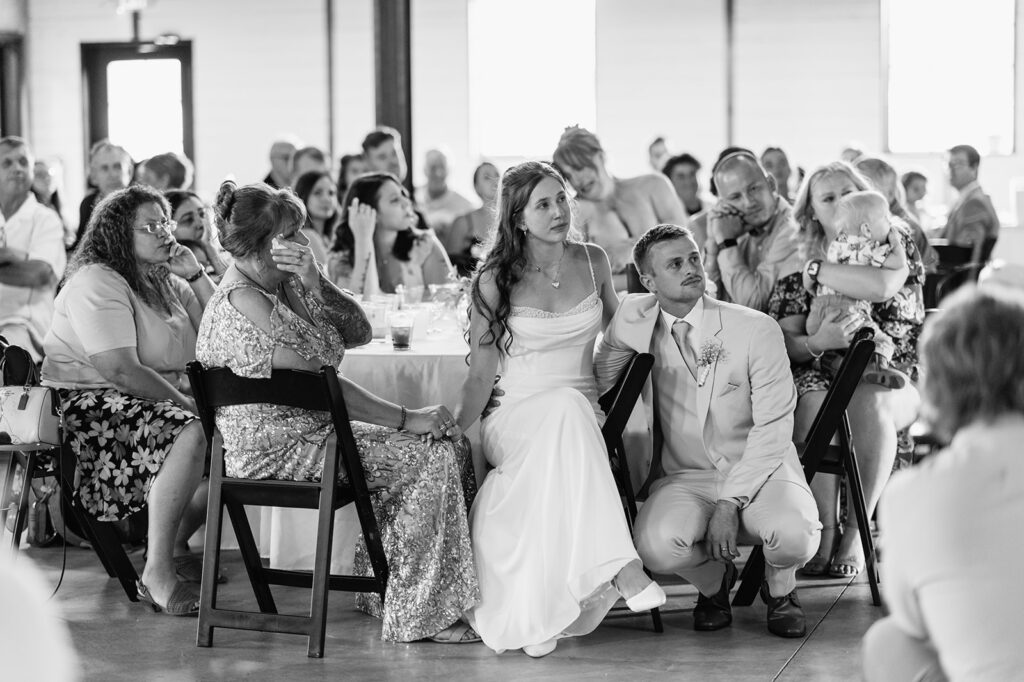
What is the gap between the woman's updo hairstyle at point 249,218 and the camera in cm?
360

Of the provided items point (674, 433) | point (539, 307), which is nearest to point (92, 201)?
point (539, 307)

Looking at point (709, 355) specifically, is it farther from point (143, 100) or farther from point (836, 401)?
point (143, 100)

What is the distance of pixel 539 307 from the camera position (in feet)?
12.6

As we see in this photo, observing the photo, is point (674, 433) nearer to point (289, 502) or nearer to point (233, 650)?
point (289, 502)

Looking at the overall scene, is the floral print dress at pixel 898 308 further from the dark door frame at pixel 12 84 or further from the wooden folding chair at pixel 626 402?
the dark door frame at pixel 12 84

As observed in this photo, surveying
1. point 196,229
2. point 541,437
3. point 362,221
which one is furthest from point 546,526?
point 362,221

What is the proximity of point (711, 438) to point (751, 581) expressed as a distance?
18.6 inches

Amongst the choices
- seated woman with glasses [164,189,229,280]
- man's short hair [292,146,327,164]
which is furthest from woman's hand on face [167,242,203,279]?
man's short hair [292,146,327,164]

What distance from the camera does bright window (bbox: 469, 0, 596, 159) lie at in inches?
515

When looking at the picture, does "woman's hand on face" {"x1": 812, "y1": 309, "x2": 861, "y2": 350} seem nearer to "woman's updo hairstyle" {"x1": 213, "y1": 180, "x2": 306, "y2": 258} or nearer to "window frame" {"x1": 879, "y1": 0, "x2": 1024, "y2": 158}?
"woman's updo hairstyle" {"x1": 213, "y1": 180, "x2": 306, "y2": 258}

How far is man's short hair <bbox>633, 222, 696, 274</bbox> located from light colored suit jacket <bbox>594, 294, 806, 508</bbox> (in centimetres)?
11

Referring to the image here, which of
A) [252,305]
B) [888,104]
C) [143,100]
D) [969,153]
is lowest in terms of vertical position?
[252,305]

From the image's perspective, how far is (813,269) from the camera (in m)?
4.34

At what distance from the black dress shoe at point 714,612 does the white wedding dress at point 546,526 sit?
309 mm
